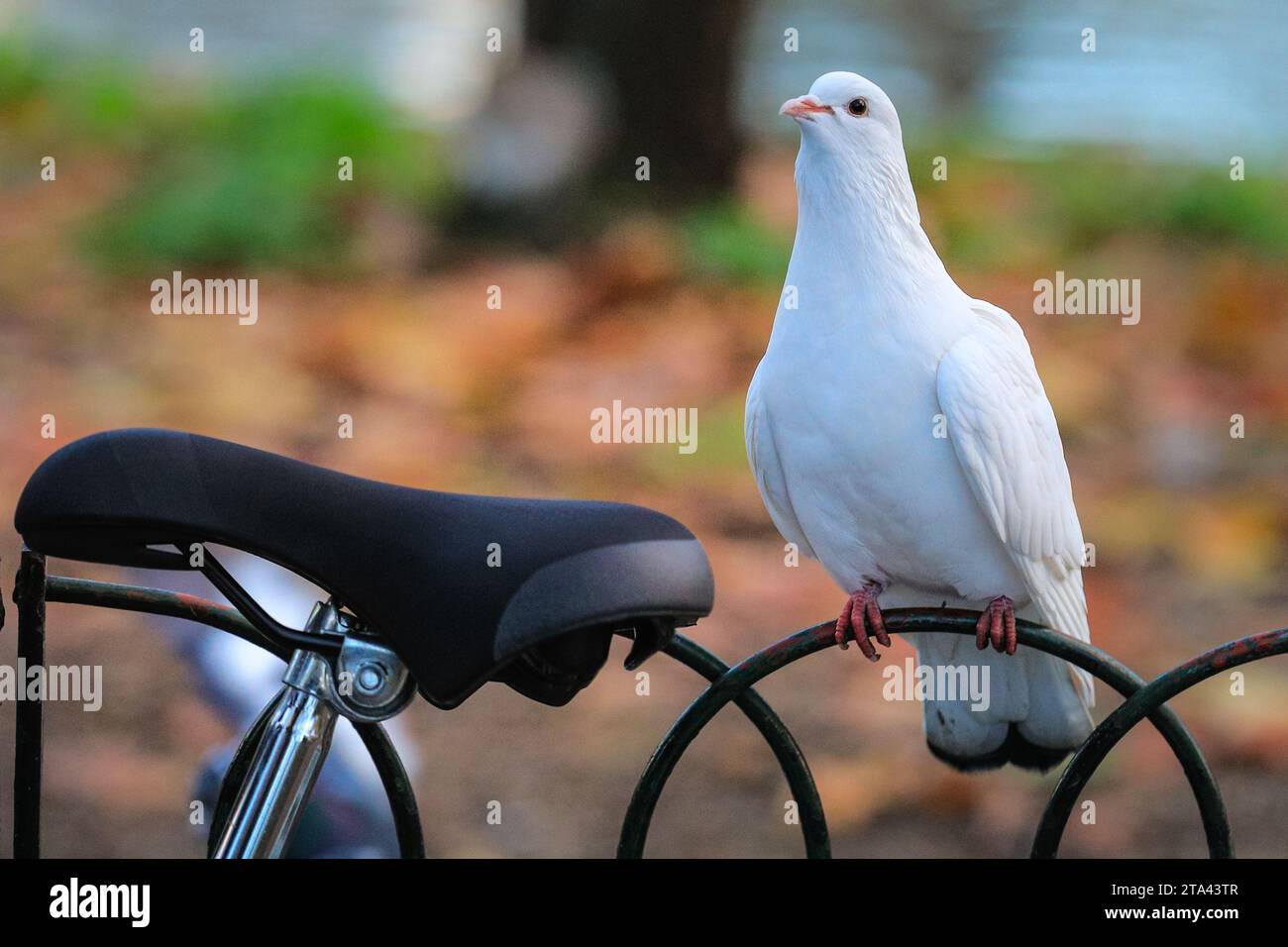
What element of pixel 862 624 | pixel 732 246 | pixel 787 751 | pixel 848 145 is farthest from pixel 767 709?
pixel 732 246

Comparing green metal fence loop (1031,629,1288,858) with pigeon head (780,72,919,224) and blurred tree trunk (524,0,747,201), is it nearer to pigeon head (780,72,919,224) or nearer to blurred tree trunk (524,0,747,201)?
pigeon head (780,72,919,224)

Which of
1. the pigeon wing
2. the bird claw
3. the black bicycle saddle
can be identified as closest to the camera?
the black bicycle saddle

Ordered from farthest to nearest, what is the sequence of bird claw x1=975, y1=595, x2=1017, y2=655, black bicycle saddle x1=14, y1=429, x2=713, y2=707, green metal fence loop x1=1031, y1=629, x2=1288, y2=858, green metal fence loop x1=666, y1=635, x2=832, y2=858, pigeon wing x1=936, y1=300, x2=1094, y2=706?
pigeon wing x1=936, y1=300, x2=1094, y2=706 → bird claw x1=975, y1=595, x2=1017, y2=655 → green metal fence loop x1=666, y1=635, x2=832, y2=858 → green metal fence loop x1=1031, y1=629, x2=1288, y2=858 → black bicycle saddle x1=14, y1=429, x2=713, y2=707

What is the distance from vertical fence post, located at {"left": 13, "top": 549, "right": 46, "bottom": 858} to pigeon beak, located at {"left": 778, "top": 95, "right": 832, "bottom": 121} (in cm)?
119

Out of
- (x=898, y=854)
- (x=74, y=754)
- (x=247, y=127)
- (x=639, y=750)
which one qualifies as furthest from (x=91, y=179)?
(x=898, y=854)

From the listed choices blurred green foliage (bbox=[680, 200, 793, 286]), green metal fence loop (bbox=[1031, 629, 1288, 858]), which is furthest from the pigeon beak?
blurred green foliage (bbox=[680, 200, 793, 286])

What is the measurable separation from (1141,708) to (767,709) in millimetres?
429

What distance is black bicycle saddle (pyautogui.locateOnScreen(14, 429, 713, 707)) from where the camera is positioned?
145cm

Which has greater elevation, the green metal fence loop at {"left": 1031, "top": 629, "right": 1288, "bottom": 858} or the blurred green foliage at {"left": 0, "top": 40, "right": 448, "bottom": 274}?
the blurred green foliage at {"left": 0, "top": 40, "right": 448, "bottom": 274}

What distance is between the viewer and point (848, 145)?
6.88 ft

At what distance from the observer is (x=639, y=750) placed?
385cm

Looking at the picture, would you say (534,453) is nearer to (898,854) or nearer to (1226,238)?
(898,854)

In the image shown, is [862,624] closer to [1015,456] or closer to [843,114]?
[1015,456]

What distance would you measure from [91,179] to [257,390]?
2.00m
